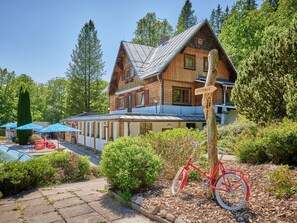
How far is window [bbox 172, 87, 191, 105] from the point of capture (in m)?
18.6

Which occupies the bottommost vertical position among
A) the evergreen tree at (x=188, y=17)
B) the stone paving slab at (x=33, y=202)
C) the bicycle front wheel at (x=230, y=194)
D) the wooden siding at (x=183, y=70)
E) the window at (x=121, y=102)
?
the stone paving slab at (x=33, y=202)

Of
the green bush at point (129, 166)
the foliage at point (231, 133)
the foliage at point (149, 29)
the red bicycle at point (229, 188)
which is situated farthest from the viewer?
the foliage at point (149, 29)

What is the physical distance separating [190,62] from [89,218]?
659 inches

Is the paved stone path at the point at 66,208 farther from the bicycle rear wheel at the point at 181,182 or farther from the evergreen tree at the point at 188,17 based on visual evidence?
the evergreen tree at the point at 188,17

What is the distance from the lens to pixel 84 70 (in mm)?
35781

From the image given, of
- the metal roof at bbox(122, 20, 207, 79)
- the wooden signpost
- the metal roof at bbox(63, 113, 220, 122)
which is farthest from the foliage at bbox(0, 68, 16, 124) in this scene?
the wooden signpost

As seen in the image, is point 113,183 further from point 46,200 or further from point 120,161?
point 46,200

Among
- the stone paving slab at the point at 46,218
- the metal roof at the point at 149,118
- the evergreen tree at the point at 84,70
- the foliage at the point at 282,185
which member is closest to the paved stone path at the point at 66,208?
the stone paving slab at the point at 46,218

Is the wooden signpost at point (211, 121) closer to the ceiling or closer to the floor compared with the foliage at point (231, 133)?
closer to the ceiling

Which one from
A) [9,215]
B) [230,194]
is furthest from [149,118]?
[9,215]

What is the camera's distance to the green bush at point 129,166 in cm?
562

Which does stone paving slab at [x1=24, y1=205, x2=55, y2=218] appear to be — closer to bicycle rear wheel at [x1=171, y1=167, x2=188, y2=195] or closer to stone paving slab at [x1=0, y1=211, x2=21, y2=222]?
stone paving slab at [x1=0, y1=211, x2=21, y2=222]

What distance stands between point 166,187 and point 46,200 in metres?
3.20

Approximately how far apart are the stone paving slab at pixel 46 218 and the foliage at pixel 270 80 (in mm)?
7717
